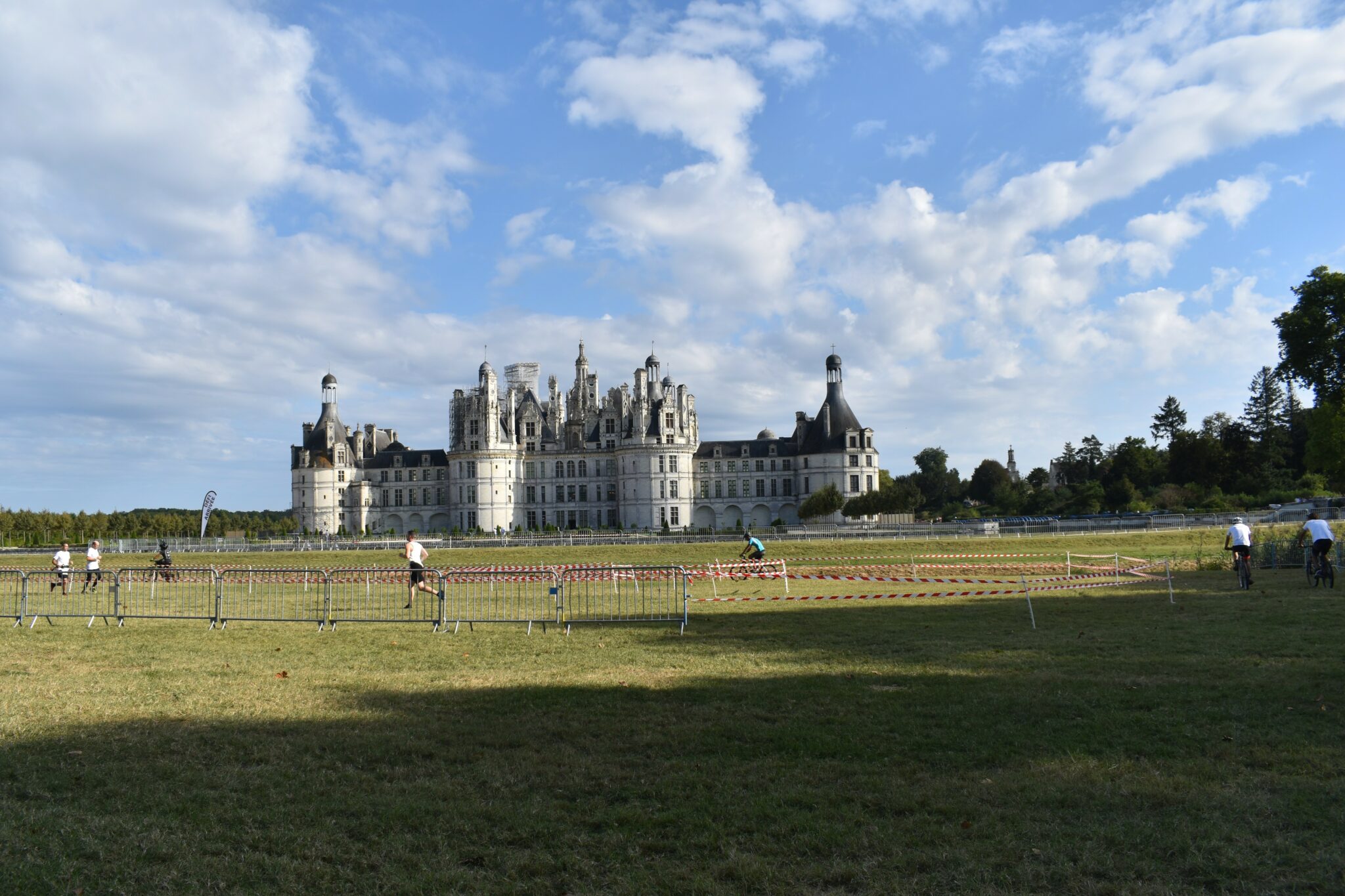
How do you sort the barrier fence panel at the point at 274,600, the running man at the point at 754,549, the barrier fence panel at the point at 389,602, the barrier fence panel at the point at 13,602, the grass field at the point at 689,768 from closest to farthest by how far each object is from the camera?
the grass field at the point at 689,768 → the barrier fence panel at the point at 389,602 → the barrier fence panel at the point at 274,600 → the barrier fence panel at the point at 13,602 → the running man at the point at 754,549

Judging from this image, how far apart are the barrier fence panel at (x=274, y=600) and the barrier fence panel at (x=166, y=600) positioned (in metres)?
0.35

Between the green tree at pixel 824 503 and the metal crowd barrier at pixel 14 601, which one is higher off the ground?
the green tree at pixel 824 503

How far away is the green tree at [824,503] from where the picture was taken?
6994 centimetres

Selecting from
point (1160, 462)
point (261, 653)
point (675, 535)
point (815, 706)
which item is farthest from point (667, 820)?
point (1160, 462)

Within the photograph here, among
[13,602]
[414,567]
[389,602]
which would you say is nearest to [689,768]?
[414,567]

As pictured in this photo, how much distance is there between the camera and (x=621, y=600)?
1984 centimetres

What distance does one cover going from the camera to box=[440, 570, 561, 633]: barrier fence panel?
15789 mm

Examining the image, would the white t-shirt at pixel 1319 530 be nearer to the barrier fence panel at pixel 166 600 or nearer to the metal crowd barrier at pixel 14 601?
the barrier fence panel at pixel 166 600

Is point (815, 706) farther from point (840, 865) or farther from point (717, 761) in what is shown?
point (840, 865)

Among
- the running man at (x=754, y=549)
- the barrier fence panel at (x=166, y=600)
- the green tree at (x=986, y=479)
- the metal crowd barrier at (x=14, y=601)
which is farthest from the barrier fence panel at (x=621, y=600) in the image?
the green tree at (x=986, y=479)

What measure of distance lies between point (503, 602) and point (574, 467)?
69.4 metres

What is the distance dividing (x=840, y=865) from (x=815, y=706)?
12.4ft

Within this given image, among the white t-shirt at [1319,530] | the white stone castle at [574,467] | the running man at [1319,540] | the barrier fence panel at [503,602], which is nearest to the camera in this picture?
the barrier fence panel at [503,602]

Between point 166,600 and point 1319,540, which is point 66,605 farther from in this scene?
point 1319,540
